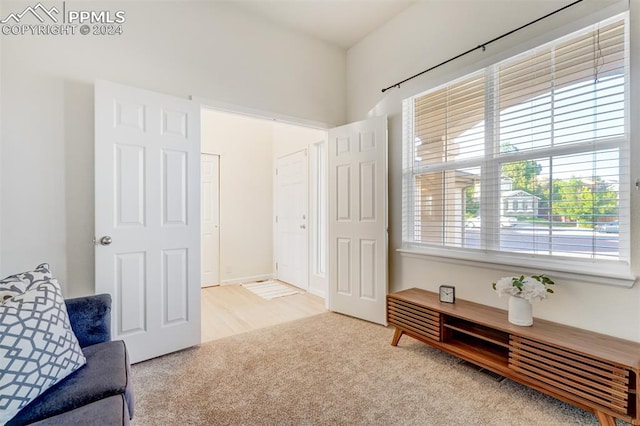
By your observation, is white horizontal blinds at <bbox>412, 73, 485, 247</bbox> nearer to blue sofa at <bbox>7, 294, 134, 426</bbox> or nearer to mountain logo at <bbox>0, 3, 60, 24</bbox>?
blue sofa at <bbox>7, 294, 134, 426</bbox>

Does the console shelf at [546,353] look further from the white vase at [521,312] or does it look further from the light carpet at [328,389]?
the light carpet at [328,389]

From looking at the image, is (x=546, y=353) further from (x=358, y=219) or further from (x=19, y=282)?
(x=19, y=282)

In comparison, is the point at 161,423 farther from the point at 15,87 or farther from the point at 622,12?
the point at 622,12

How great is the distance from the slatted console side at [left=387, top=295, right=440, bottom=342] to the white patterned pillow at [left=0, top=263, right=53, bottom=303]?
2294 millimetres

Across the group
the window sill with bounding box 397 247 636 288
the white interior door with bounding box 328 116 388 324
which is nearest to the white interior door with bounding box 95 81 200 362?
the white interior door with bounding box 328 116 388 324

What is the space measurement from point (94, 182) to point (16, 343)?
4.49 feet

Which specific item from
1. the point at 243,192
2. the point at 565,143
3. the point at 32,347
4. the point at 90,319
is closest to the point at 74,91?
the point at 90,319

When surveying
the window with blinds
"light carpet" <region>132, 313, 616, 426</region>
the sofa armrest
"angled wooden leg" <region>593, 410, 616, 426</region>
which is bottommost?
"light carpet" <region>132, 313, 616, 426</region>

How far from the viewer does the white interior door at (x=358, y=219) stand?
2.91 meters

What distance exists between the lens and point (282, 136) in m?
4.90

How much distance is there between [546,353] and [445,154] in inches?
64.4

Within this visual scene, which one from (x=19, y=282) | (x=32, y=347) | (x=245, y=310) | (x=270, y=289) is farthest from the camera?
(x=270, y=289)

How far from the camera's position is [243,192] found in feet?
16.1

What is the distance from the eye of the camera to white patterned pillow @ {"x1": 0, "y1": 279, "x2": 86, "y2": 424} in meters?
1.05
